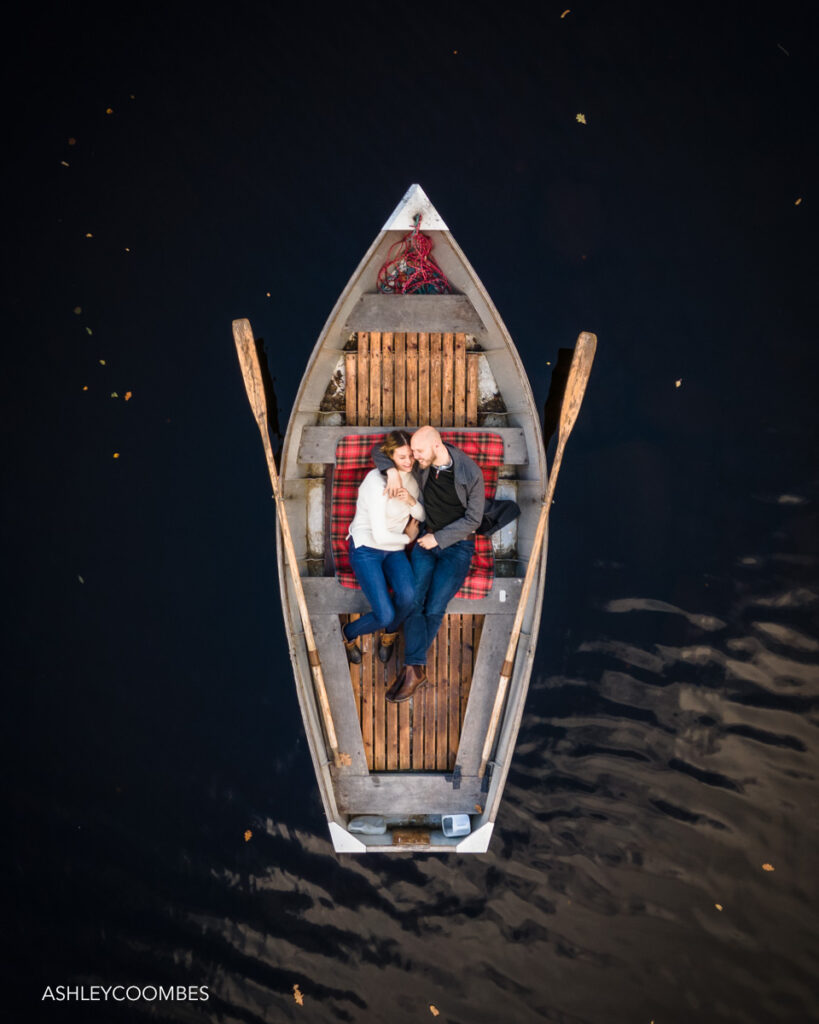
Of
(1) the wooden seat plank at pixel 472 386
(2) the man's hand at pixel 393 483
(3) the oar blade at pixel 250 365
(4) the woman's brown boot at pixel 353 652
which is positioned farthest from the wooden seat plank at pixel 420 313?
(4) the woman's brown boot at pixel 353 652

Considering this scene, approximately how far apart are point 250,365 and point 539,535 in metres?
2.93

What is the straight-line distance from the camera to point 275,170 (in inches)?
252

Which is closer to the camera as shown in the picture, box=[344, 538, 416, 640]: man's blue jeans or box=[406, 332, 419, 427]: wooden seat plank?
box=[344, 538, 416, 640]: man's blue jeans

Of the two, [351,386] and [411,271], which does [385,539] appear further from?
[411,271]

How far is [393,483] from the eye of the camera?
477cm

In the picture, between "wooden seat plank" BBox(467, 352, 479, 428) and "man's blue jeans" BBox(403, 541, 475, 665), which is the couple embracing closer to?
"man's blue jeans" BBox(403, 541, 475, 665)

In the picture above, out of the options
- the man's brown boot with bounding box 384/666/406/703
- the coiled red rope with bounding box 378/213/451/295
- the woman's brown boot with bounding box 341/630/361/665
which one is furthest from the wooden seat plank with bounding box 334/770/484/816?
the coiled red rope with bounding box 378/213/451/295

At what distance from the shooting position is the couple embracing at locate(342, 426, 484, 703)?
15.8 feet

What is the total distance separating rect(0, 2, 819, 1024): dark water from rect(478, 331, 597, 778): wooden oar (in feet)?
3.03

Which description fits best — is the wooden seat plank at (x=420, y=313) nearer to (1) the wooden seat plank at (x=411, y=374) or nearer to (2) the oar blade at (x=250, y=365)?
(1) the wooden seat plank at (x=411, y=374)

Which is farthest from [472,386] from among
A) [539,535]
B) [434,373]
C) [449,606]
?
[449,606]

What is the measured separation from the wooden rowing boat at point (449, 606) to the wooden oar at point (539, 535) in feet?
0.09

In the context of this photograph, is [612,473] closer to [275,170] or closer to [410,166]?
[410,166]

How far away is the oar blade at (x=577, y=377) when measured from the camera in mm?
5285
